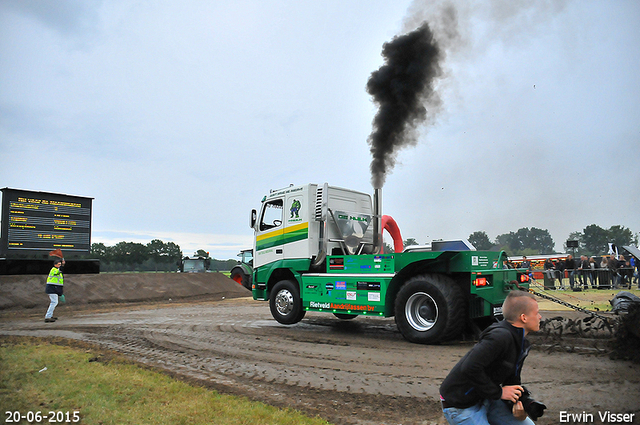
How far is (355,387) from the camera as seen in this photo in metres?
5.67

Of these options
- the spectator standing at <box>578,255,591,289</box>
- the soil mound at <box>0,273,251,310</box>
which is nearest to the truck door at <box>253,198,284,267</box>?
the soil mound at <box>0,273,251,310</box>

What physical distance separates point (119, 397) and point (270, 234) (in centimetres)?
704

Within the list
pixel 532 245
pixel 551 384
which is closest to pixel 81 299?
pixel 551 384

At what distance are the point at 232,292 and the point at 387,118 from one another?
55.7 feet

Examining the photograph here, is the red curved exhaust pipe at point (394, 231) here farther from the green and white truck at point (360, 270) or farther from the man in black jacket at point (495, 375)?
the man in black jacket at point (495, 375)

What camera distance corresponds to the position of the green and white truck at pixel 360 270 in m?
8.30

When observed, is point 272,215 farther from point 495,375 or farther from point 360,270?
point 495,375

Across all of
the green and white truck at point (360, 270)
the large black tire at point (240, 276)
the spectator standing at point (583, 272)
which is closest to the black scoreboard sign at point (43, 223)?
the large black tire at point (240, 276)

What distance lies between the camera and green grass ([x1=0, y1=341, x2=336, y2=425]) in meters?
4.34

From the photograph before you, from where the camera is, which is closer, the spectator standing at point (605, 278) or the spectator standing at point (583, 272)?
the spectator standing at point (605, 278)

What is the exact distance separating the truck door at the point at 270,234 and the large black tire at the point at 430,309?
3.83 m

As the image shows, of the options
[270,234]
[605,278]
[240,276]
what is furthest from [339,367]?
[240,276]

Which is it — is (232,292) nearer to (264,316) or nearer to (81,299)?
(81,299)

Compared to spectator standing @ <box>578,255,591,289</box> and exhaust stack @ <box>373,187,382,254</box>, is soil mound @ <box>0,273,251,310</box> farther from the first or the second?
spectator standing @ <box>578,255,591,289</box>
